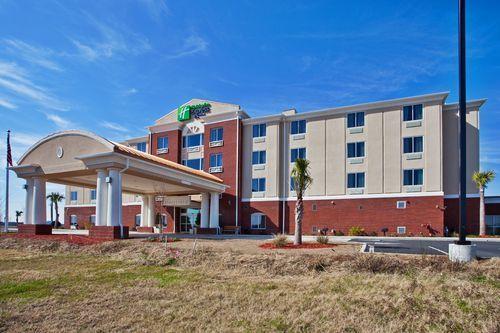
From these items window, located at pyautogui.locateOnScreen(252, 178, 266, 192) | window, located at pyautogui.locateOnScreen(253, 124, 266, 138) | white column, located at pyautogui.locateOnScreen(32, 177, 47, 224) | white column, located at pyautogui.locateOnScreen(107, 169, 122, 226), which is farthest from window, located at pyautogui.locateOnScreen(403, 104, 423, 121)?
white column, located at pyautogui.locateOnScreen(32, 177, 47, 224)

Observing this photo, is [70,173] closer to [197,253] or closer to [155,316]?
[197,253]

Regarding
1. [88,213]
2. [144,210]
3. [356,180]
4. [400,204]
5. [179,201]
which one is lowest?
[88,213]

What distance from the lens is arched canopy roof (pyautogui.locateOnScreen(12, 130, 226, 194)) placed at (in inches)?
893

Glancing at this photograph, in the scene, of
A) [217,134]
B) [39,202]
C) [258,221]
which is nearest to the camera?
[39,202]

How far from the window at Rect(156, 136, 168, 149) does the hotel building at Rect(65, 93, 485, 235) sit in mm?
116

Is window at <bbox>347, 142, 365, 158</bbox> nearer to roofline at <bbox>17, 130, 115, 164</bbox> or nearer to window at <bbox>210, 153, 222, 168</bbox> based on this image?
window at <bbox>210, 153, 222, 168</bbox>

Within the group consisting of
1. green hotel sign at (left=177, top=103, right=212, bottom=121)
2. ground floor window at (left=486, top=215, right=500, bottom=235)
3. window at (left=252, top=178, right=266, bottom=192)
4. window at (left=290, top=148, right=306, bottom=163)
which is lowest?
ground floor window at (left=486, top=215, right=500, bottom=235)

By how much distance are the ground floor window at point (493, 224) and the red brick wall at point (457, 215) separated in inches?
69.1

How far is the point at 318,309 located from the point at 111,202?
18202mm

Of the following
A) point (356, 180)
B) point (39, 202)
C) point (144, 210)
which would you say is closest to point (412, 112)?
point (356, 180)

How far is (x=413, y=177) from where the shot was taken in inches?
1219

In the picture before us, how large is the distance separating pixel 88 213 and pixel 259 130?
2705 cm

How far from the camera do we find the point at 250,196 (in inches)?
1441

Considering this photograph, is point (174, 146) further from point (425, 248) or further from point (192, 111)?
point (425, 248)
